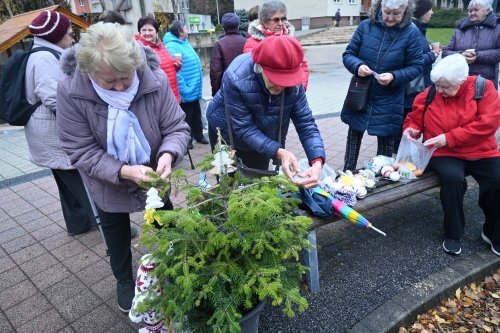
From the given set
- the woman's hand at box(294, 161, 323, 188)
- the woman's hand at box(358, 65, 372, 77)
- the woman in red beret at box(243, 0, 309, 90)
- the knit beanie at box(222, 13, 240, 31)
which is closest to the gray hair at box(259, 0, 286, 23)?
the woman in red beret at box(243, 0, 309, 90)

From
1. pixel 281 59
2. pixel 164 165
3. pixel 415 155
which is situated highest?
pixel 281 59

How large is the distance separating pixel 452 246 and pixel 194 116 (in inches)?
170

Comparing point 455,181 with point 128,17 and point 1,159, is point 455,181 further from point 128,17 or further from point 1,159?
point 128,17

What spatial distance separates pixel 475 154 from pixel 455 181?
13.1 inches

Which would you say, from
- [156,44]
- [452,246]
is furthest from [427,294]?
[156,44]

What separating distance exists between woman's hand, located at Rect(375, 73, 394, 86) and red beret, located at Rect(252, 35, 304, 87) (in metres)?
1.54

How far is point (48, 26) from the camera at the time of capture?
2.70 meters

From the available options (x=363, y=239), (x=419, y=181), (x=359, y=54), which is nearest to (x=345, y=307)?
(x=363, y=239)

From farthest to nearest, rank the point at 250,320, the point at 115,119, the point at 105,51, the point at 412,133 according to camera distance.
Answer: the point at 412,133 → the point at 115,119 → the point at 250,320 → the point at 105,51

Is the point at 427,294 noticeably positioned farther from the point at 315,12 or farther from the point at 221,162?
the point at 315,12

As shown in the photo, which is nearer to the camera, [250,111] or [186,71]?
[250,111]

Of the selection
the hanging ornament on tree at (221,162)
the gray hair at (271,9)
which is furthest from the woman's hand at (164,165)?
the gray hair at (271,9)

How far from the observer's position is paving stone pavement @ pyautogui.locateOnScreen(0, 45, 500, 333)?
2.36m

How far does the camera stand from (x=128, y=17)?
10859 mm
